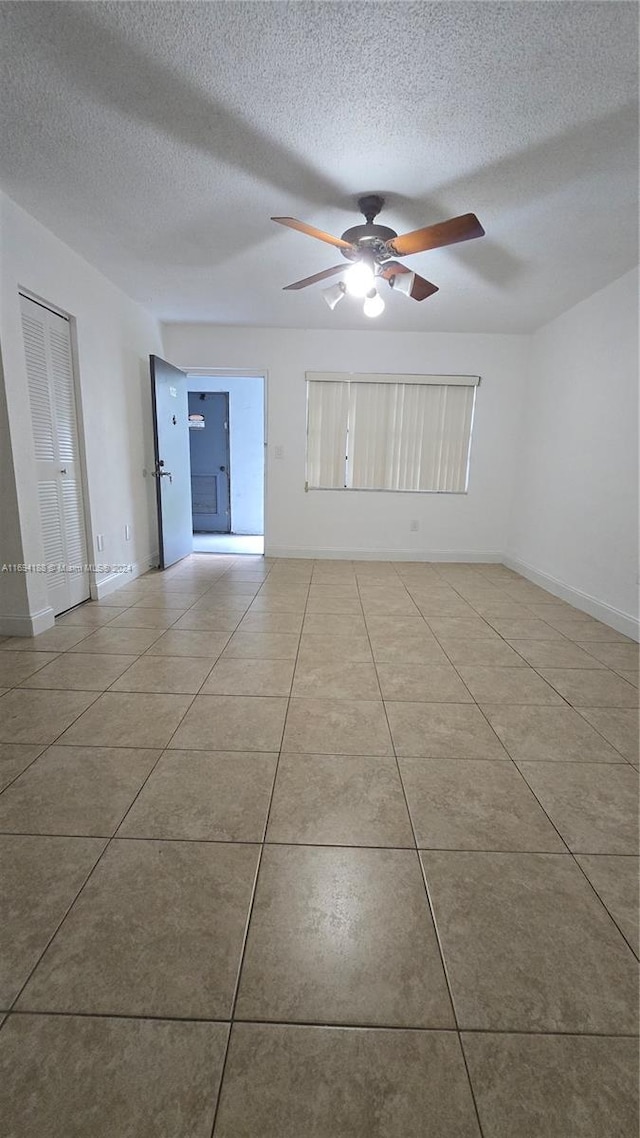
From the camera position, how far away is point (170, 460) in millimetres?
4320

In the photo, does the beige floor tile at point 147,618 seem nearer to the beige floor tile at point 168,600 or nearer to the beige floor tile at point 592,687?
the beige floor tile at point 168,600

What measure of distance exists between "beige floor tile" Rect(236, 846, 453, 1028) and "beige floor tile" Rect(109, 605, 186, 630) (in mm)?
1991

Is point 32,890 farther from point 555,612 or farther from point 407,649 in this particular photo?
point 555,612

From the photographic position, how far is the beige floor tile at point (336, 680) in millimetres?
2051

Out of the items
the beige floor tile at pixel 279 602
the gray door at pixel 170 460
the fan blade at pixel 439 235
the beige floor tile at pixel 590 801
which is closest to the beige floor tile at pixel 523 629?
the beige floor tile at pixel 590 801

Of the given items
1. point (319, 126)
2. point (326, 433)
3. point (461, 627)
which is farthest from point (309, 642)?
point (326, 433)

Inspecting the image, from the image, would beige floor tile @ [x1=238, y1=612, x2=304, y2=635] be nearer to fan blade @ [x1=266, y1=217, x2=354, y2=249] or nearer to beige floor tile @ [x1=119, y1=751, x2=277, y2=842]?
beige floor tile @ [x1=119, y1=751, x2=277, y2=842]

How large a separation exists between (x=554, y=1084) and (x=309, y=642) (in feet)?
6.53

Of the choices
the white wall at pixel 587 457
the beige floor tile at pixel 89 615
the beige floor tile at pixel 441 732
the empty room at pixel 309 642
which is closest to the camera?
the empty room at pixel 309 642

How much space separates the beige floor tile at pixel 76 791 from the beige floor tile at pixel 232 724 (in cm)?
17

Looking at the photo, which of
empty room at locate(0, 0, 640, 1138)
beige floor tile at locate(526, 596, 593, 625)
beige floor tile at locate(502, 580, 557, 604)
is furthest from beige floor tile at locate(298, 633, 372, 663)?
beige floor tile at locate(502, 580, 557, 604)

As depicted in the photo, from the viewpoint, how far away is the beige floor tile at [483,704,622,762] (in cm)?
167

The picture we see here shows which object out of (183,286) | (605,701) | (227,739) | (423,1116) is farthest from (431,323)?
(423,1116)

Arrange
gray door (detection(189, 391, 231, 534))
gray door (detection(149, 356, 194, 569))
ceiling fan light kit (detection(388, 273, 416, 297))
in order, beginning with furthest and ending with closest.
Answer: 1. gray door (detection(189, 391, 231, 534))
2. gray door (detection(149, 356, 194, 569))
3. ceiling fan light kit (detection(388, 273, 416, 297))
